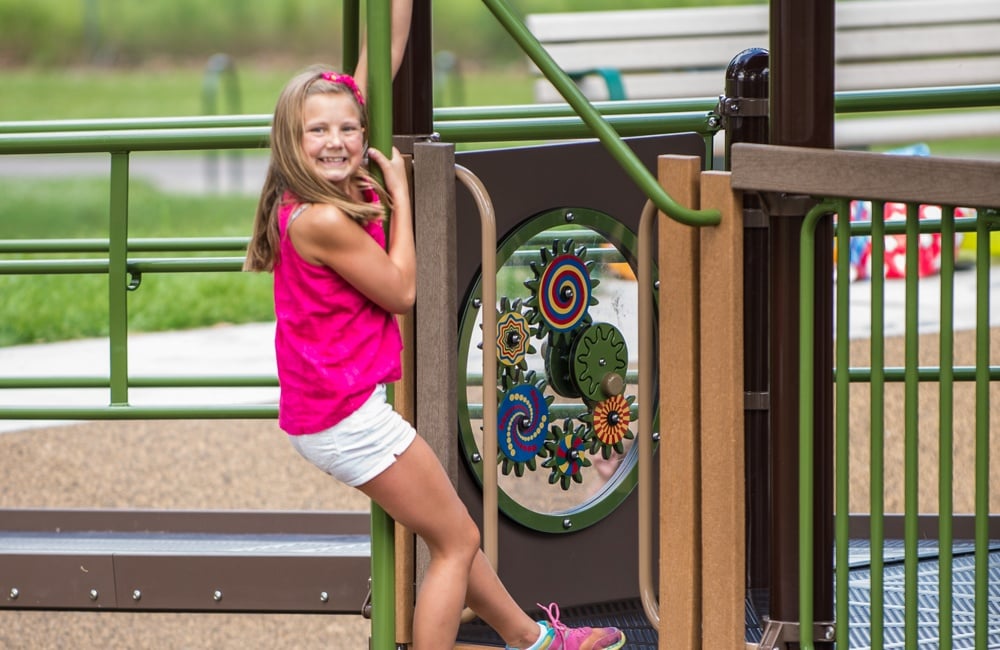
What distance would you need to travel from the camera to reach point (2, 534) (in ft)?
16.3

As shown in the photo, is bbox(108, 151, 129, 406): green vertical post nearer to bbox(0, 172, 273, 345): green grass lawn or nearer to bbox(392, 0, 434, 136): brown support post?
bbox(392, 0, 434, 136): brown support post

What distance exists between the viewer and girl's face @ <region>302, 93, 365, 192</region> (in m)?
2.75

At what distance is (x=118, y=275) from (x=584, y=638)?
203 centimetres

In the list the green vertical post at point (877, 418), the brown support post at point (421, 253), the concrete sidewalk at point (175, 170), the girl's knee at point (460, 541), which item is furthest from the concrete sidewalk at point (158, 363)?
the concrete sidewalk at point (175, 170)

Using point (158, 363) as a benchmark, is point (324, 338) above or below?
above

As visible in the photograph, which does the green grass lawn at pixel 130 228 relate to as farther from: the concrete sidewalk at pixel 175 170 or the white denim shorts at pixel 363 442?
the white denim shorts at pixel 363 442

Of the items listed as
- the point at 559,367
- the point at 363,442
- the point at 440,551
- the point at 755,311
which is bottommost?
the point at 440,551

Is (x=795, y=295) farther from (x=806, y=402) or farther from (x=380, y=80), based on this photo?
(x=380, y=80)

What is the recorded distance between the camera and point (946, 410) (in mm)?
2701

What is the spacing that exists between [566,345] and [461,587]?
737 mm

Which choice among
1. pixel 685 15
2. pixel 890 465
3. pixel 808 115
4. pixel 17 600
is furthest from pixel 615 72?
pixel 808 115

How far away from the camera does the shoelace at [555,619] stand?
328 cm

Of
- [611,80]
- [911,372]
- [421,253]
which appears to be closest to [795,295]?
[911,372]

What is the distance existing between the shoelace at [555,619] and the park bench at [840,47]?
7.27m
